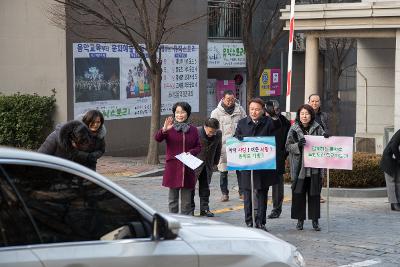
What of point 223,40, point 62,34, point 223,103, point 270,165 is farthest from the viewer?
point 223,40

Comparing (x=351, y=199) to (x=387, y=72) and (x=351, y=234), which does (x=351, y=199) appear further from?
(x=387, y=72)

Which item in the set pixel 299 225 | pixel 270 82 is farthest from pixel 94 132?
pixel 270 82

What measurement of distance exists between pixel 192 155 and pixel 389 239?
2.67 m

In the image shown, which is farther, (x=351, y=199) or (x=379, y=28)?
(x=379, y=28)

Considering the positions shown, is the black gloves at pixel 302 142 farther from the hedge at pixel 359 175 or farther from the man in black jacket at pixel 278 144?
the hedge at pixel 359 175

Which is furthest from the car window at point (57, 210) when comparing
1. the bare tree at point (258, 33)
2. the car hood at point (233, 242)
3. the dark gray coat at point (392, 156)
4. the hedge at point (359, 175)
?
the bare tree at point (258, 33)

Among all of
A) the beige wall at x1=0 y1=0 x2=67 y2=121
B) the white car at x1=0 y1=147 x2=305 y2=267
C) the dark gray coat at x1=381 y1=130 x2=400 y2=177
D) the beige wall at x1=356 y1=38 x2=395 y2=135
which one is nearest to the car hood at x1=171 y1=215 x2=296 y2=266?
the white car at x1=0 y1=147 x2=305 y2=267

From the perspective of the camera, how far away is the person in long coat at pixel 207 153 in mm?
10836

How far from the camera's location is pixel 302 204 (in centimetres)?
992

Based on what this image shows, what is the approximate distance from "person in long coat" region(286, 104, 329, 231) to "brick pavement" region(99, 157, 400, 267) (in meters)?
0.31

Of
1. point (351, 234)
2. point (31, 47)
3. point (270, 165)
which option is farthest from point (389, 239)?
point (31, 47)

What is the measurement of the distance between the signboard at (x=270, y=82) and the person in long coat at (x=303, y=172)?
711 inches

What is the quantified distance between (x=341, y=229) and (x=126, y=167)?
7636 mm

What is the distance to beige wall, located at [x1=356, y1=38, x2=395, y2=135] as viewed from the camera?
19.0 meters
